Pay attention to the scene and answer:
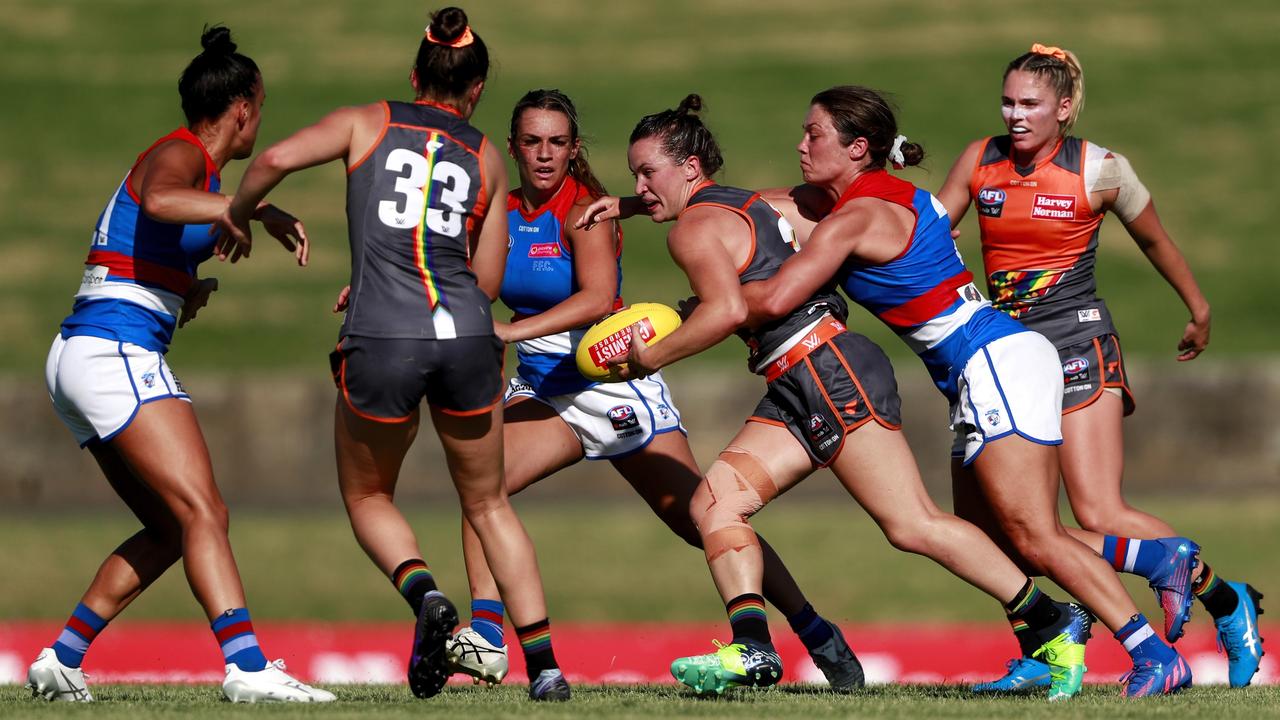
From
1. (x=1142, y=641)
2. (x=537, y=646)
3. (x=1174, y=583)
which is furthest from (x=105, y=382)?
(x=1174, y=583)

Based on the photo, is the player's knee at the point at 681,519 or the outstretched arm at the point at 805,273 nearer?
the outstretched arm at the point at 805,273

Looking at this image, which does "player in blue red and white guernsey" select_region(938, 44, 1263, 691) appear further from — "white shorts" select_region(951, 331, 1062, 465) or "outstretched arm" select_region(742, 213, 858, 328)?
"outstretched arm" select_region(742, 213, 858, 328)

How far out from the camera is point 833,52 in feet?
110

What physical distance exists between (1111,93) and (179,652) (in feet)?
85.7

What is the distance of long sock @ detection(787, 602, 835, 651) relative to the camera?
22.5 ft

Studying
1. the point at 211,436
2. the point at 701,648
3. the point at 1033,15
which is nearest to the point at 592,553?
the point at 211,436

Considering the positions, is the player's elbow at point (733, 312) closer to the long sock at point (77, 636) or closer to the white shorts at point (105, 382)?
the white shorts at point (105, 382)

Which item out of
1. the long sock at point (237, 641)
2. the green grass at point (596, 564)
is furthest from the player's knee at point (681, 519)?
the green grass at point (596, 564)

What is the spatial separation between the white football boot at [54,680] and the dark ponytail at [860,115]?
3659 millimetres

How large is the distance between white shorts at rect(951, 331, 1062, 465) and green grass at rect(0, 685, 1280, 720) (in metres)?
1.00

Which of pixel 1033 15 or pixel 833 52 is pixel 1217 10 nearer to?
pixel 1033 15

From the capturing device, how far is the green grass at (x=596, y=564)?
551 inches

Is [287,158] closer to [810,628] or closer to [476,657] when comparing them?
[476,657]

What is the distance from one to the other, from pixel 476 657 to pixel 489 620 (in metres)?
0.55
